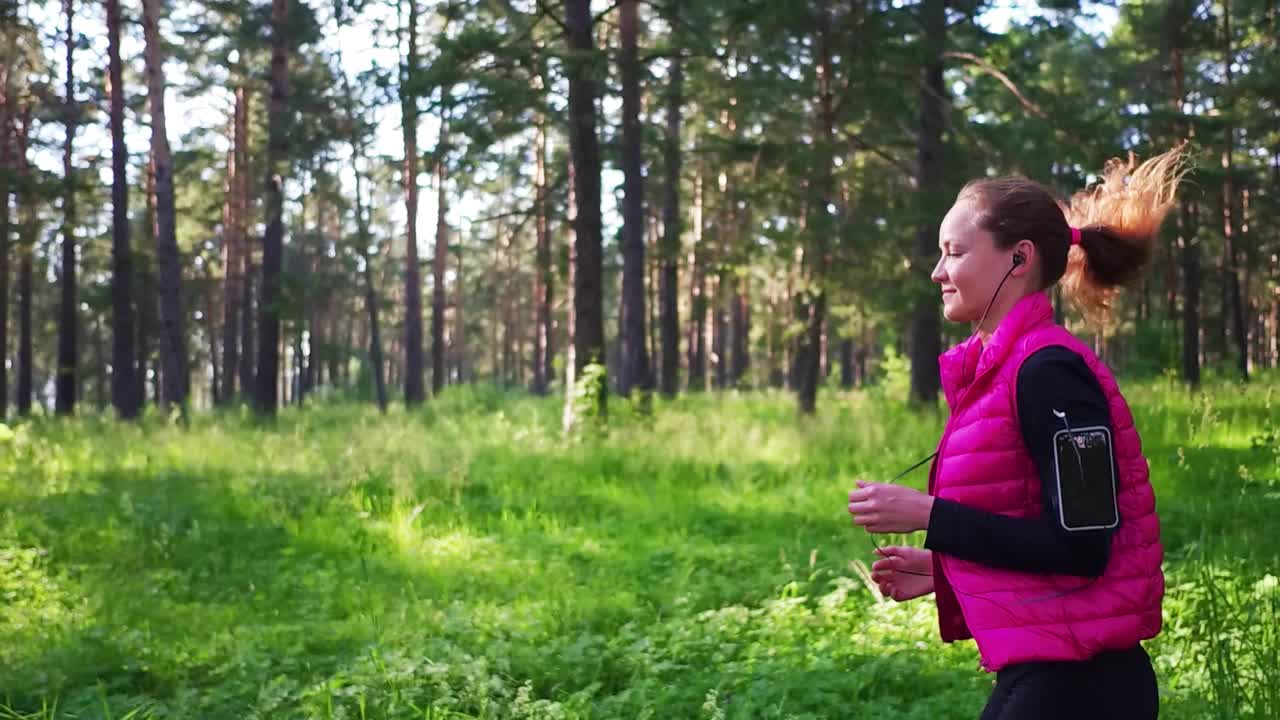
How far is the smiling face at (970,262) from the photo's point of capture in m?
1.99

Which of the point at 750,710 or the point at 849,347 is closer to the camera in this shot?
the point at 750,710

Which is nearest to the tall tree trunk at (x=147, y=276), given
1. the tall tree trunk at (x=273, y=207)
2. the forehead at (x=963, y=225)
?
the tall tree trunk at (x=273, y=207)

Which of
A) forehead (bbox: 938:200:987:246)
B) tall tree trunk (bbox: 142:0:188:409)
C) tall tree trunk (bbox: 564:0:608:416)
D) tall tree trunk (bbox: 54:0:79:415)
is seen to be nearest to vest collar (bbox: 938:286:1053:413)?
forehead (bbox: 938:200:987:246)

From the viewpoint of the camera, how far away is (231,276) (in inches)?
1192

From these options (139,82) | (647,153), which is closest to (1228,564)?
(647,153)

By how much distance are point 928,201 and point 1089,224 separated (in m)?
11.2

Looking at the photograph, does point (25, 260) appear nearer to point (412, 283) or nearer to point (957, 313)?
point (412, 283)

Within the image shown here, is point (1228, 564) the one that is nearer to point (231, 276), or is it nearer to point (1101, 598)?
point (1101, 598)

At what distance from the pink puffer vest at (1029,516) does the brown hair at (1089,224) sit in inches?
5.8

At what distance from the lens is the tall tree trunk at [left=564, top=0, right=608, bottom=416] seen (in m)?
13.5

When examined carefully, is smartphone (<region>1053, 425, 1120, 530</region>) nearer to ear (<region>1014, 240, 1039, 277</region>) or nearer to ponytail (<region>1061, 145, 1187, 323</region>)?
ear (<region>1014, 240, 1039, 277</region>)

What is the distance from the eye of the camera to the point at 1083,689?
182 cm

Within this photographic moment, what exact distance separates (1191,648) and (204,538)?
6742mm

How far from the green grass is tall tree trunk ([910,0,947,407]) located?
8.72 ft
